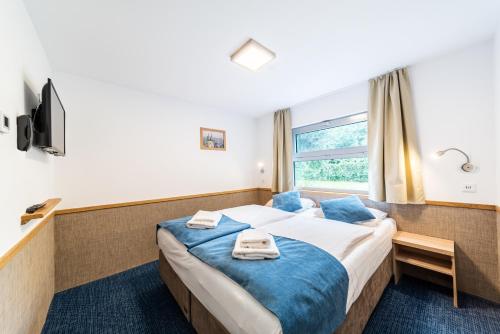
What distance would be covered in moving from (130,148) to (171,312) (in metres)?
2.13

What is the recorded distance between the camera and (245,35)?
1739 mm

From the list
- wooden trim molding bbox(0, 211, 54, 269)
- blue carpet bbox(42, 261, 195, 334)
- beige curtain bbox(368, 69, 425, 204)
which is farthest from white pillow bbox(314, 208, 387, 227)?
wooden trim molding bbox(0, 211, 54, 269)

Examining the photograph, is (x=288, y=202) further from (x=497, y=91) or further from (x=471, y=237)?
(x=497, y=91)

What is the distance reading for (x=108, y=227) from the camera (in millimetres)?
2473

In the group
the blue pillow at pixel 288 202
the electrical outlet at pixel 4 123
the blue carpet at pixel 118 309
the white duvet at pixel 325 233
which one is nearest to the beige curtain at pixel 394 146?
the white duvet at pixel 325 233

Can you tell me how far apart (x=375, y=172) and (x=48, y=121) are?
3362mm

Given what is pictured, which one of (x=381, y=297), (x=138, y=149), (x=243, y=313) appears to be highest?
(x=138, y=149)

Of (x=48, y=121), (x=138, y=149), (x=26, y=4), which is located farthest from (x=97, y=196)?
(x=26, y=4)

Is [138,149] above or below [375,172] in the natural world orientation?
above

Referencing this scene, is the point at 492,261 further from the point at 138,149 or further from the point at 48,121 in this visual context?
the point at 138,149

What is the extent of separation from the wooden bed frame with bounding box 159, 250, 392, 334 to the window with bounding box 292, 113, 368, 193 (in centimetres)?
124

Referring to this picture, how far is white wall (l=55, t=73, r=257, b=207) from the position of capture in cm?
231

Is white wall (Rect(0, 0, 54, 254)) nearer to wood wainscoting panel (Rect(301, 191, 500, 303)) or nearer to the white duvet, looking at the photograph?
the white duvet

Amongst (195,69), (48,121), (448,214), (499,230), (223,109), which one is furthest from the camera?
(223,109)
